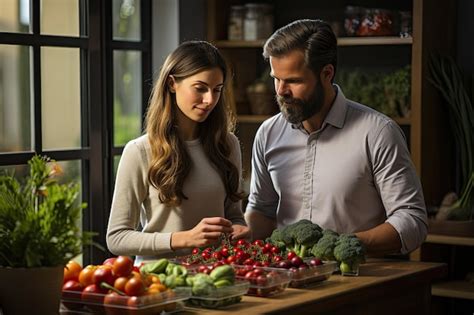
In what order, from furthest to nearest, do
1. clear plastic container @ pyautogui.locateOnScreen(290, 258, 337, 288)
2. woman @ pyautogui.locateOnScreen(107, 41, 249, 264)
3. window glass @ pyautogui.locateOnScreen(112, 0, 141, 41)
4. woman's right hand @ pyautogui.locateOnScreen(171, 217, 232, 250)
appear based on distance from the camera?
1. window glass @ pyautogui.locateOnScreen(112, 0, 141, 41)
2. woman @ pyautogui.locateOnScreen(107, 41, 249, 264)
3. woman's right hand @ pyautogui.locateOnScreen(171, 217, 232, 250)
4. clear plastic container @ pyautogui.locateOnScreen(290, 258, 337, 288)

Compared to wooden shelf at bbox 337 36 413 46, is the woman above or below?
below

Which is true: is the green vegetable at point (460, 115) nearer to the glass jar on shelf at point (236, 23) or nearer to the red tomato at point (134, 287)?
the glass jar on shelf at point (236, 23)

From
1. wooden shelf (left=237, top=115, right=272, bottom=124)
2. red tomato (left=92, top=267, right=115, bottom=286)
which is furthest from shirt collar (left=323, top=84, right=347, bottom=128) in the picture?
wooden shelf (left=237, top=115, right=272, bottom=124)

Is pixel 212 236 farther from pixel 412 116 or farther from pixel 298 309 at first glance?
pixel 412 116

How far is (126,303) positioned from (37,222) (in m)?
0.30

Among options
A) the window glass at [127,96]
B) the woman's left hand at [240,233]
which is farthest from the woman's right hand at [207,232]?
the window glass at [127,96]

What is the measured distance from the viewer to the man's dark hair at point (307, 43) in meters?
3.46

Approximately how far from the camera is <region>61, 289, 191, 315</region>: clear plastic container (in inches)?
94.1

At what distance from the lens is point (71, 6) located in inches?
181

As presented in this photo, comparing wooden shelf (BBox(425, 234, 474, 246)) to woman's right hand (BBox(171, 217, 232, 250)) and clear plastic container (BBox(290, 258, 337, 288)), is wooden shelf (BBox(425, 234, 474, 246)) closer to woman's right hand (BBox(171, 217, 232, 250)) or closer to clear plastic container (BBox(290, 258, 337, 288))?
clear plastic container (BBox(290, 258, 337, 288))

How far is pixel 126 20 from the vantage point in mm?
4957

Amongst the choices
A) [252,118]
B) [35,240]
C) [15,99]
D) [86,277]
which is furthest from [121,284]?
[252,118]

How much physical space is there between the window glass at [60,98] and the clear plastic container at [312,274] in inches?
76.8

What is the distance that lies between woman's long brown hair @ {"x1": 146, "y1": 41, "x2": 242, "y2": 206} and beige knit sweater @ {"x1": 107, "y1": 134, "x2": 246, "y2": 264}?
30 millimetres
